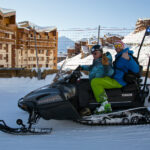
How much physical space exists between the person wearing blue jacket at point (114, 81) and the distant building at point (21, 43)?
325 inches

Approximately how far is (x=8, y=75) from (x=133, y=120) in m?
6.50

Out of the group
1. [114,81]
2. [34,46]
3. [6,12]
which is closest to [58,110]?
[114,81]

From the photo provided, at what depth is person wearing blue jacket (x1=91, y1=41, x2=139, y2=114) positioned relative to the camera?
3125 mm

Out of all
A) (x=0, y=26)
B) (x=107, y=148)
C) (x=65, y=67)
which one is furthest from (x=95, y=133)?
(x=0, y=26)

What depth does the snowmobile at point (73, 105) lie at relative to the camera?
9.66 ft

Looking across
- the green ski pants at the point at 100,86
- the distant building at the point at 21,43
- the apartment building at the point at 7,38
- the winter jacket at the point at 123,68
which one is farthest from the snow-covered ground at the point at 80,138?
the apartment building at the point at 7,38

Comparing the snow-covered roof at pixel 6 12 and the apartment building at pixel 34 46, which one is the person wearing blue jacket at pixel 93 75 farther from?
the snow-covered roof at pixel 6 12

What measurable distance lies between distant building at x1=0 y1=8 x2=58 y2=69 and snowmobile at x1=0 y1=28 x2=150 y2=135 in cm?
805

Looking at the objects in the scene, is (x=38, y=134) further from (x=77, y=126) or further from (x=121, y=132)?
(x=121, y=132)

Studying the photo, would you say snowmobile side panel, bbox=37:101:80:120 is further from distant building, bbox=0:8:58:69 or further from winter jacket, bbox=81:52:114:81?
distant building, bbox=0:8:58:69

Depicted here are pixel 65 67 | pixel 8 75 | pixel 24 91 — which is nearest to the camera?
pixel 65 67

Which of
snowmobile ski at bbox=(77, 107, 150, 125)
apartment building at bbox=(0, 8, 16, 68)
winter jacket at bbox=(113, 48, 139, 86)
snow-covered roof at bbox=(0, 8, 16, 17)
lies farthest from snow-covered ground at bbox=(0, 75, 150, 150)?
snow-covered roof at bbox=(0, 8, 16, 17)

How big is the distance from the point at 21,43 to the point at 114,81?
477 inches

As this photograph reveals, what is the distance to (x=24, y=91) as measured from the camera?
256 inches
